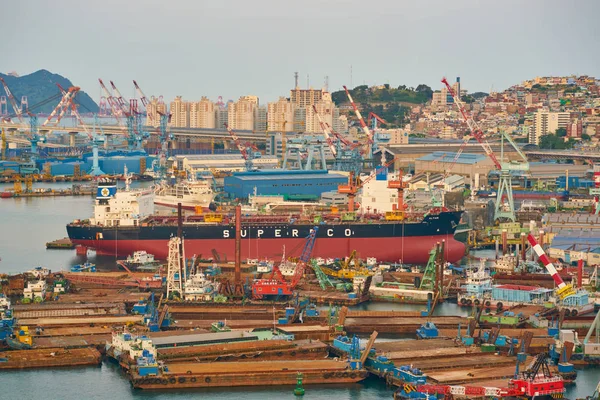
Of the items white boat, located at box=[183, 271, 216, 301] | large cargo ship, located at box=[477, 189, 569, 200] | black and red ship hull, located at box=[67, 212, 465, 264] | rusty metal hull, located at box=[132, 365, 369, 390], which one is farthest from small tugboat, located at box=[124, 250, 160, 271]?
large cargo ship, located at box=[477, 189, 569, 200]

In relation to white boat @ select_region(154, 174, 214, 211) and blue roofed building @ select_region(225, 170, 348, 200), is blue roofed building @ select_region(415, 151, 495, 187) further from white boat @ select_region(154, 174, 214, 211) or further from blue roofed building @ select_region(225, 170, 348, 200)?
white boat @ select_region(154, 174, 214, 211)

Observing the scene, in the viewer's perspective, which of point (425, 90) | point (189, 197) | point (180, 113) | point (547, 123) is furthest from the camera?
point (425, 90)

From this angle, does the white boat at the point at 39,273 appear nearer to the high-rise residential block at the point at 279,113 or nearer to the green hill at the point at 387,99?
the high-rise residential block at the point at 279,113

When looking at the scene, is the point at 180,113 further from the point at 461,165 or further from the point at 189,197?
the point at 189,197

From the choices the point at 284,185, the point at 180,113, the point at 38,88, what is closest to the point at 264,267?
the point at 284,185

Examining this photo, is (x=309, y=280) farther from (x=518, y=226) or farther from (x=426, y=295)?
(x=518, y=226)

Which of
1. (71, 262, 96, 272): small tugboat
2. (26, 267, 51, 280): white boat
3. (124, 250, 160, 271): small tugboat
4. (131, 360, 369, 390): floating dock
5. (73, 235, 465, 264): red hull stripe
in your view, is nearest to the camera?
(131, 360, 369, 390): floating dock

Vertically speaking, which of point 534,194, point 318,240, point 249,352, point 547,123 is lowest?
point 249,352
